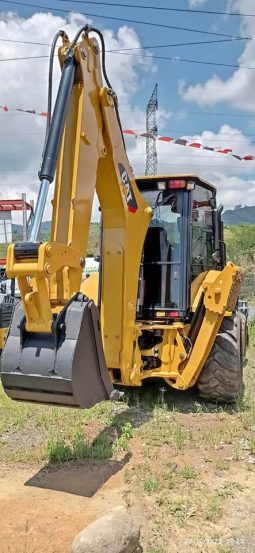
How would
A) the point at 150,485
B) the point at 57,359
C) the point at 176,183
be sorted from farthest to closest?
the point at 176,183 → the point at 150,485 → the point at 57,359

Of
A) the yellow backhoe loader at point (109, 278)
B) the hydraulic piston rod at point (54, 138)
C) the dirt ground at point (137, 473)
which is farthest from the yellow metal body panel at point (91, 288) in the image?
the hydraulic piston rod at point (54, 138)

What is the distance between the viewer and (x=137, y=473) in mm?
4285

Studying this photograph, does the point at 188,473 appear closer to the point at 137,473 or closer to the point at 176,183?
the point at 137,473

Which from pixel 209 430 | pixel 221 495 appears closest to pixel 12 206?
pixel 209 430

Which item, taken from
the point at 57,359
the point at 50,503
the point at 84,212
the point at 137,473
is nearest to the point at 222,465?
the point at 137,473

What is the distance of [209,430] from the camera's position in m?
5.25

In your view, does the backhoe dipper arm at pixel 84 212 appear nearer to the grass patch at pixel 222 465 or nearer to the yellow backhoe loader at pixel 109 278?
the yellow backhoe loader at pixel 109 278

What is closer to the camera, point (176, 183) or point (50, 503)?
point (50, 503)

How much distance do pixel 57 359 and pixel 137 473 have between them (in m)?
1.32

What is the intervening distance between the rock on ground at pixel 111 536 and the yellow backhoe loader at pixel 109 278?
3.15 ft

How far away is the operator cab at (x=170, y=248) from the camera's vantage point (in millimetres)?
5805

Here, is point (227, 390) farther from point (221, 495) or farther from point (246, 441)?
point (221, 495)

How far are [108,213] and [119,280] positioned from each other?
0.65 meters

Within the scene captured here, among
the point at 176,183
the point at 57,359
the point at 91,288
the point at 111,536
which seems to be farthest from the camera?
the point at 91,288
